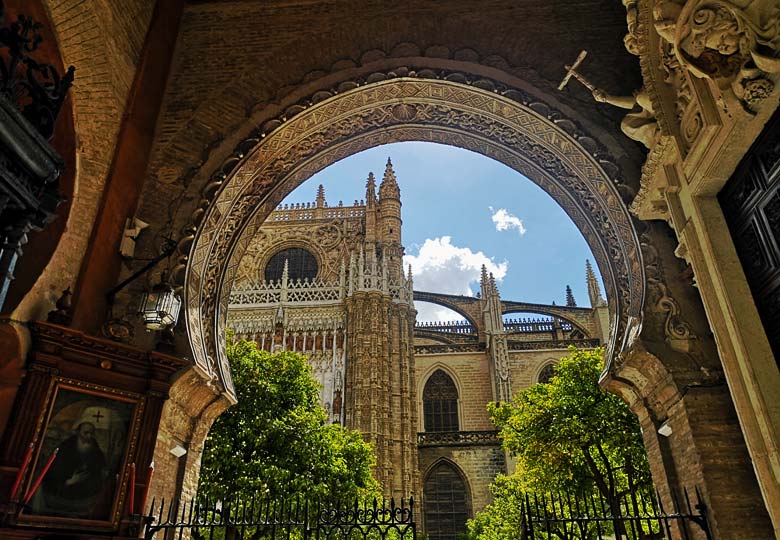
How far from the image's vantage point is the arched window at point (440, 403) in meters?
34.7

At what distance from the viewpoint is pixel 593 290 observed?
1588 inches

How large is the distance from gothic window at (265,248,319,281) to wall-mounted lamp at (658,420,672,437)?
31160 mm

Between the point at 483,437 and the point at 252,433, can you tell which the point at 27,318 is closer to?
the point at 252,433

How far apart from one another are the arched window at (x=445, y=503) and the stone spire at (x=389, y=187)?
17067mm

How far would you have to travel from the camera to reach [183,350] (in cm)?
677

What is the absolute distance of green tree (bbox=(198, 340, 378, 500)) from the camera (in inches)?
560

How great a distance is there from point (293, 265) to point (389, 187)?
26.9ft

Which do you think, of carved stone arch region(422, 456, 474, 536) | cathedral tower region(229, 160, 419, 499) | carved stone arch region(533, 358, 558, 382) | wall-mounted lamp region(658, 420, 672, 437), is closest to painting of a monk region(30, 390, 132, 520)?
wall-mounted lamp region(658, 420, 672, 437)

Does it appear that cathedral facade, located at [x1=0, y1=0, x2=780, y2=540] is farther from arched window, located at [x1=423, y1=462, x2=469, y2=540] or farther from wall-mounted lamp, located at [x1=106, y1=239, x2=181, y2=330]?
arched window, located at [x1=423, y1=462, x2=469, y2=540]

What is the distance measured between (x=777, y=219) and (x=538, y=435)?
1106cm

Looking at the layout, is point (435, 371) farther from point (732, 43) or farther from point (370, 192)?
point (732, 43)

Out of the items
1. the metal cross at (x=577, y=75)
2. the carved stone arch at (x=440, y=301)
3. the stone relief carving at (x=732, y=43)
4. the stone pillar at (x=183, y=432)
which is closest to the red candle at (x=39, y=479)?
the stone pillar at (x=183, y=432)

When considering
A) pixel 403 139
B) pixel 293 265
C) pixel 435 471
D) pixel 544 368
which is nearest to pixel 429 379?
pixel 435 471

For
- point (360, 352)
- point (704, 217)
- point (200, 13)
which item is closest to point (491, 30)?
point (200, 13)
